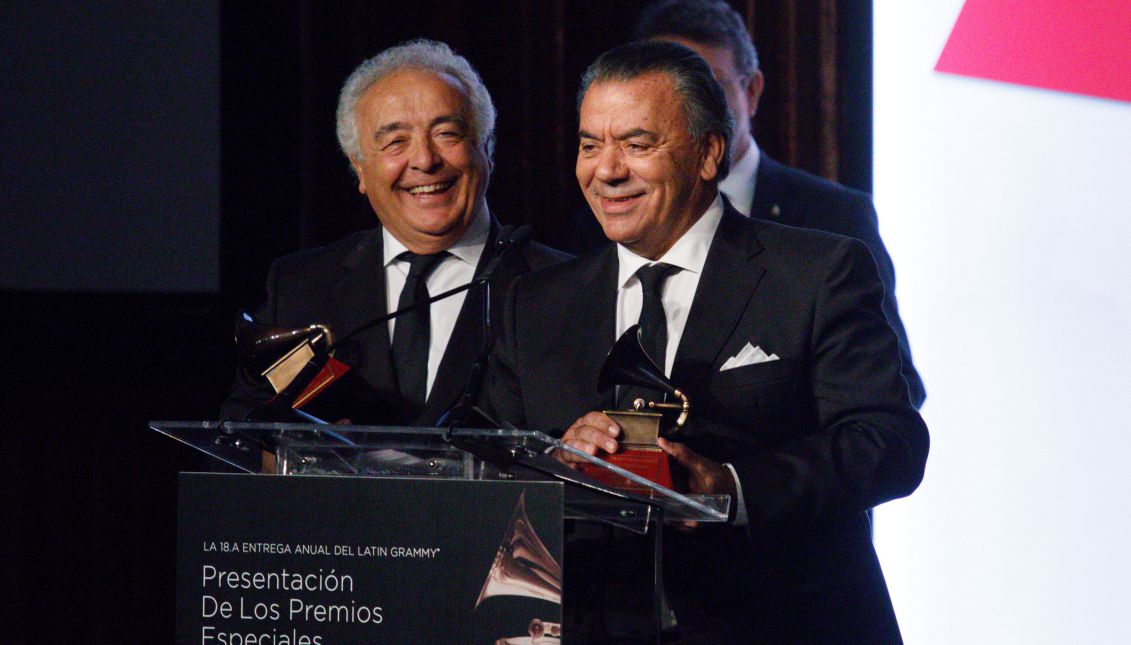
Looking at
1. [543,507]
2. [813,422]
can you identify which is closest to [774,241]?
[813,422]

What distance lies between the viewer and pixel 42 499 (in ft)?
12.7

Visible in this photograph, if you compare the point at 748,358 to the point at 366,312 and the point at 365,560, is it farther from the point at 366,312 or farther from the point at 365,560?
the point at 366,312

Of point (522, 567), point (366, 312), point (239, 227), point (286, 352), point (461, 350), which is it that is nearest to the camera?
point (522, 567)

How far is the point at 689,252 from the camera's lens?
2.12 m

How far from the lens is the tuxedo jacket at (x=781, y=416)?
187cm

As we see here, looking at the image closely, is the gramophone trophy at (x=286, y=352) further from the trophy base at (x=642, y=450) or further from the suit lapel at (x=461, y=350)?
Answer: the trophy base at (x=642, y=450)

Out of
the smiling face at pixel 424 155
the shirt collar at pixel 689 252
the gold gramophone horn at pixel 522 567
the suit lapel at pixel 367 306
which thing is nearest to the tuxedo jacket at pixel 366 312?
the suit lapel at pixel 367 306

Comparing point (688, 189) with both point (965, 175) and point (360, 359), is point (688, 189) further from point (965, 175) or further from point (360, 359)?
point (965, 175)

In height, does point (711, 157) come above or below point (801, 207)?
below

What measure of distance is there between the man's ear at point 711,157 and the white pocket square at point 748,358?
1.05ft

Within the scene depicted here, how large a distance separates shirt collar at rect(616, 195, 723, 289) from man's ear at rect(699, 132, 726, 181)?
0.05 metres

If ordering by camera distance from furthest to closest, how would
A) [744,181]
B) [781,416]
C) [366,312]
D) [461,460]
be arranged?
1. [744,181]
2. [366,312]
3. [781,416]
4. [461,460]

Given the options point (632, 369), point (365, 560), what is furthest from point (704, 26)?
point (365, 560)

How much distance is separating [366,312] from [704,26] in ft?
4.16
